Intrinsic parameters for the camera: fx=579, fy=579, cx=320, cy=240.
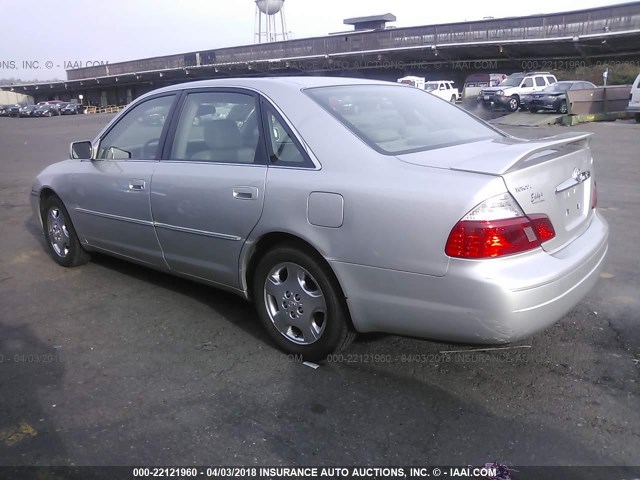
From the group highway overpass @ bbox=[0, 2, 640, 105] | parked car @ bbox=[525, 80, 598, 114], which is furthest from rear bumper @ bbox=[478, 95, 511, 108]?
highway overpass @ bbox=[0, 2, 640, 105]

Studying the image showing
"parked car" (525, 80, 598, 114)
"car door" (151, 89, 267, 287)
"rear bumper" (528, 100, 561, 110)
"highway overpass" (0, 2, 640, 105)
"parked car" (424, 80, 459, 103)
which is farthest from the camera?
"highway overpass" (0, 2, 640, 105)

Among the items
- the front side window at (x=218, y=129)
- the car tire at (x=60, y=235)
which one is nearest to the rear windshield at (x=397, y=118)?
the front side window at (x=218, y=129)

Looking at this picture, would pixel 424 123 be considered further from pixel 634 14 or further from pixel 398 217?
pixel 634 14

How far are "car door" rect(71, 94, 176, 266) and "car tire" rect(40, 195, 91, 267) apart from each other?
0.92 ft

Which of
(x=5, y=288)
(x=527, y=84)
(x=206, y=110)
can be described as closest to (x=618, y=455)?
(x=206, y=110)

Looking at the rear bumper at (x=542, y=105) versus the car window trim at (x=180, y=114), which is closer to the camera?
the car window trim at (x=180, y=114)

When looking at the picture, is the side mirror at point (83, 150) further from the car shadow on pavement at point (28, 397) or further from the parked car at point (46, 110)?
the parked car at point (46, 110)

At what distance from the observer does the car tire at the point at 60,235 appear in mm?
5270

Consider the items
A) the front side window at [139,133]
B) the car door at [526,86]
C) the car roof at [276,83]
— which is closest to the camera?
the car roof at [276,83]

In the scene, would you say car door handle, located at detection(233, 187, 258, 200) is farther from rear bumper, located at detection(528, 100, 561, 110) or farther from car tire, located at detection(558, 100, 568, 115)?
rear bumper, located at detection(528, 100, 561, 110)

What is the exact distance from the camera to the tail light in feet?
8.86

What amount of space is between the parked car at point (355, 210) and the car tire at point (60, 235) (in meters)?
0.85

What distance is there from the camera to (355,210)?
118 inches

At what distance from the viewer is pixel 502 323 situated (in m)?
2.73
